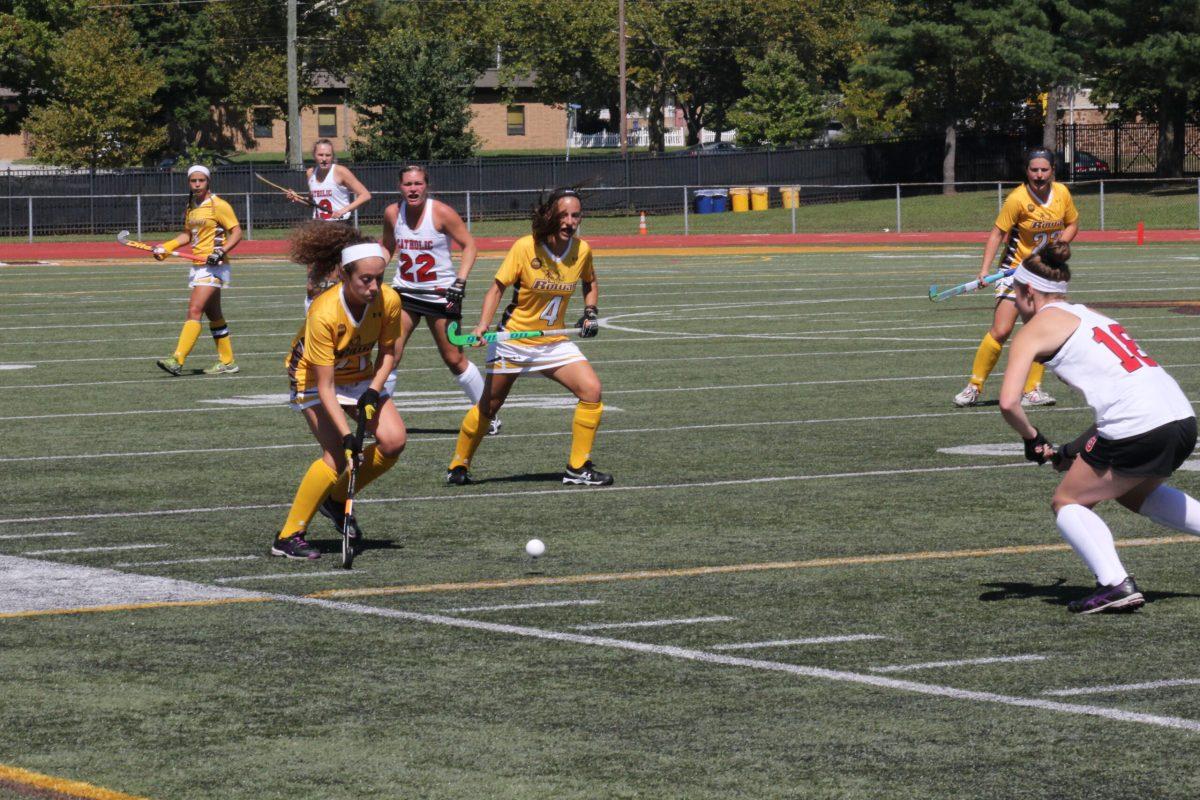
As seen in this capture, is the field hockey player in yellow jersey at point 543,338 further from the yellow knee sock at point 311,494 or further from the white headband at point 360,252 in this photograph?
the white headband at point 360,252

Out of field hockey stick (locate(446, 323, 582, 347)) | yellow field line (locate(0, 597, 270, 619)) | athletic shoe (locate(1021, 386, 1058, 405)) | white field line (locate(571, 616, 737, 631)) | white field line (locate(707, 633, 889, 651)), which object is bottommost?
yellow field line (locate(0, 597, 270, 619))

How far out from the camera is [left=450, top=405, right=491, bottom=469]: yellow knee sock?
13.1m

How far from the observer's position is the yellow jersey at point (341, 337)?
9.91 m

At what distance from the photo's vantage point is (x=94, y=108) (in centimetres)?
7700

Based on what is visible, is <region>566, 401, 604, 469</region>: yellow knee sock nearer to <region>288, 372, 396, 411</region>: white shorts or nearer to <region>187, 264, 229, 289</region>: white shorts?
<region>288, 372, 396, 411</region>: white shorts

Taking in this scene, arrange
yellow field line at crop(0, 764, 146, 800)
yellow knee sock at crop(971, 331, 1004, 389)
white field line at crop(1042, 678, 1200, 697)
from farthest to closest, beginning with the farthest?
yellow knee sock at crop(971, 331, 1004, 389)
white field line at crop(1042, 678, 1200, 697)
yellow field line at crop(0, 764, 146, 800)

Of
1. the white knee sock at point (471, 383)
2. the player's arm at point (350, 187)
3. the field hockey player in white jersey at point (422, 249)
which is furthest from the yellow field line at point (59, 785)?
the player's arm at point (350, 187)

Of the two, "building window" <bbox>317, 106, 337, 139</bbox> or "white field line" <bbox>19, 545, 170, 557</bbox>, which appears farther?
"building window" <bbox>317, 106, 337, 139</bbox>

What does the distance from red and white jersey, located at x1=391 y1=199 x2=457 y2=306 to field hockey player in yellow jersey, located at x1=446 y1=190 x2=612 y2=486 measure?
2.35 metres

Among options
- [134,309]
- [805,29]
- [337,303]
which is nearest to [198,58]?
[805,29]

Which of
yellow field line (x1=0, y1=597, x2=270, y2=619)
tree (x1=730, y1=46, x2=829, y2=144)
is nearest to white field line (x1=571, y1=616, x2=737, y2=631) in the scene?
yellow field line (x1=0, y1=597, x2=270, y2=619)

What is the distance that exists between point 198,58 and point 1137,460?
86.8m

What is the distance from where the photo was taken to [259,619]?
349 inches

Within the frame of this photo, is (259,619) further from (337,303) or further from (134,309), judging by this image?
(134,309)
